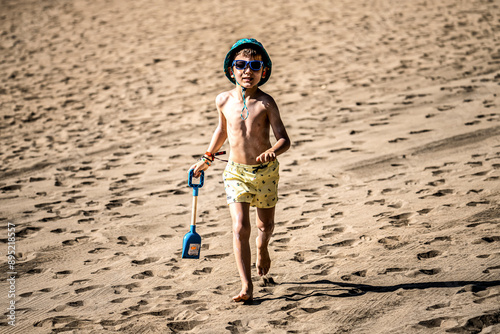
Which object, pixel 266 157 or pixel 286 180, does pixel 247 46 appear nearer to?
pixel 266 157

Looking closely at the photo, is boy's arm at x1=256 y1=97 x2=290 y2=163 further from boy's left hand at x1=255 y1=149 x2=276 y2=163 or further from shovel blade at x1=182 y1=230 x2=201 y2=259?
shovel blade at x1=182 y1=230 x2=201 y2=259

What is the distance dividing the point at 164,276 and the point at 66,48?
32.6 feet

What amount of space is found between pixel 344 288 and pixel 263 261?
1.74 ft

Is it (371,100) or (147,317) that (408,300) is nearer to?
(147,317)

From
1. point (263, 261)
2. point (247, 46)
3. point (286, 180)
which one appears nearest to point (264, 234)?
point (263, 261)

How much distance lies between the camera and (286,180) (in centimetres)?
563

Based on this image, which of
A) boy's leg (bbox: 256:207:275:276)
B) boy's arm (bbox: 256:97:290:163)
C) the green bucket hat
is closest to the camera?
boy's arm (bbox: 256:97:290:163)

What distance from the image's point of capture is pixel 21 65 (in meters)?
11.4

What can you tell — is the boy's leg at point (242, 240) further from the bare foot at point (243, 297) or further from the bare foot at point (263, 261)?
the bare foot at point (263, 261)

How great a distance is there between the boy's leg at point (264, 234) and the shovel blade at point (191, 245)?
0.39m

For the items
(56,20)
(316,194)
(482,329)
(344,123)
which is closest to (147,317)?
(482,329)

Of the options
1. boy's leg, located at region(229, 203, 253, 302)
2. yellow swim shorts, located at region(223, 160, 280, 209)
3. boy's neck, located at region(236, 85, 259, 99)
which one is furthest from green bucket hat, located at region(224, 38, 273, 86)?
boy's leg, located at region(229, 203, 253, 302)

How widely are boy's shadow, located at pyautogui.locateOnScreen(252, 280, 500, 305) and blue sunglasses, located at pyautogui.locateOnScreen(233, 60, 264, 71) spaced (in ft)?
4.58

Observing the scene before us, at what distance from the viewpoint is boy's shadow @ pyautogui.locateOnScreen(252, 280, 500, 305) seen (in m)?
3.29
